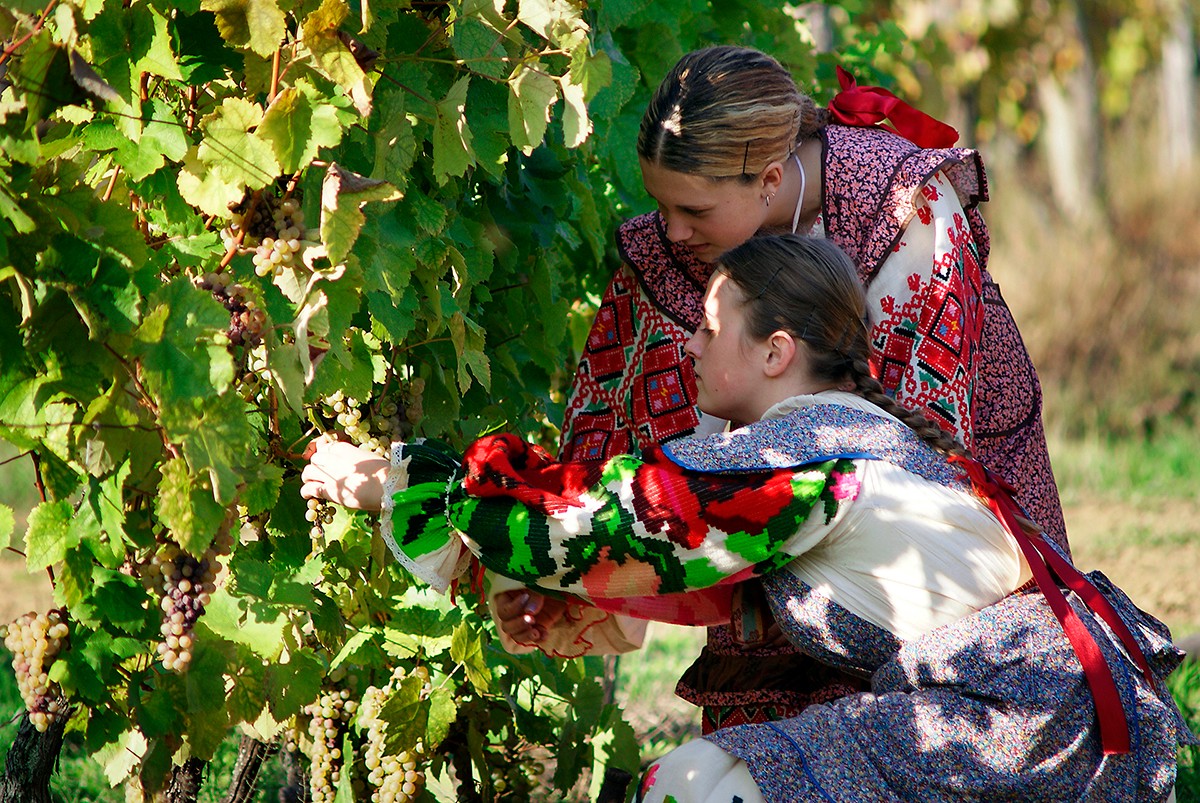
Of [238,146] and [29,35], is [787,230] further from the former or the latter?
[29,35]

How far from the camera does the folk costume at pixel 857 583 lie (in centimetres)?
188

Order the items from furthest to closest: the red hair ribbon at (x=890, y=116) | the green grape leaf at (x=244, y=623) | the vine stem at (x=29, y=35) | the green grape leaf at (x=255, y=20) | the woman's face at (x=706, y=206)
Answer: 1. the red hair ribbon at (x=890, y=116)
2. the woman's face at (x=706, y=206)
3. the green grape leaf at (x=244, y=623)
4. the green grape leaf at (x=255, y=20)
5. the vine stem at (x=29, y=35)

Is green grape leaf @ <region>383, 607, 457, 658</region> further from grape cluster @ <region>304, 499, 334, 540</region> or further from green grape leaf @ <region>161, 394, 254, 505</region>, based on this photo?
green grape leaf @ <region>161, 394, 254, 505</region>

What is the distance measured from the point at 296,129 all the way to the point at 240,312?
0.82 ft

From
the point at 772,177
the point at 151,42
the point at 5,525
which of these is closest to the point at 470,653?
the point at 5,525

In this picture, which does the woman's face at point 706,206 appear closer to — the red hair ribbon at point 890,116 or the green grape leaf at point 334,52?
the red hair ribbon at point 890,116

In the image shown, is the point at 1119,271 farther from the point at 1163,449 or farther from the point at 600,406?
the point at 600,406

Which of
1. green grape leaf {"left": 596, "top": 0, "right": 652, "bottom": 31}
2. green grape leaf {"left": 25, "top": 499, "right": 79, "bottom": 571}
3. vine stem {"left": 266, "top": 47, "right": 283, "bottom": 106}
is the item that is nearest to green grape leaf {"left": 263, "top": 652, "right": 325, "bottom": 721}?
green grape leaf {"left": 25, "top": 499, "right": 79, "bottom": 571}

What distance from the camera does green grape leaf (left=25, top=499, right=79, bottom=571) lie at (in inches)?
67.7

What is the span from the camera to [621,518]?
6.39ft

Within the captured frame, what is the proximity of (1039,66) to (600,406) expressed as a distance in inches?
517

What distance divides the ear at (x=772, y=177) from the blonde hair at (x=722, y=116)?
1 cm

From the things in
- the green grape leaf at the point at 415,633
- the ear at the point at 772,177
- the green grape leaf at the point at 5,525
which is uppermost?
the ear at the point at 772,177

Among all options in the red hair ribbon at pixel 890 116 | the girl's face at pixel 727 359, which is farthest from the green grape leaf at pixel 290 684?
the red hair ribbon at pixel 890 116
